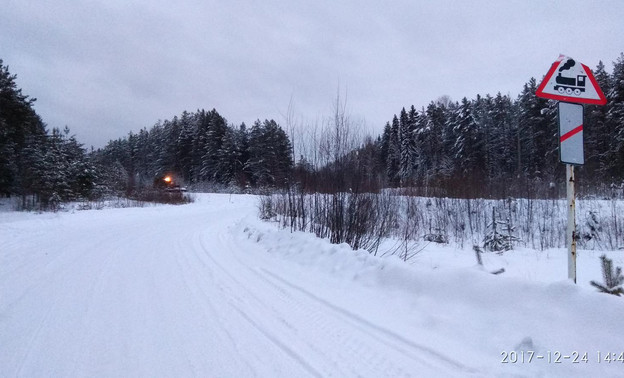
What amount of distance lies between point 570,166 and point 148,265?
6.42m

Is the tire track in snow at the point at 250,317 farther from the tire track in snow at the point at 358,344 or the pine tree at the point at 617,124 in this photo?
the pine tree at the point at 617,124

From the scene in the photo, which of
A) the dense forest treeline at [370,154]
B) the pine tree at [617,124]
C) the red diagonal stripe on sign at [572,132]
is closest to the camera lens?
the red diagonal stripe on sign at [572,132]

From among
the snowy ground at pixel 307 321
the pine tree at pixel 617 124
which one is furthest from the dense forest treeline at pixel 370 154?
the snowy ground at pixel 307 321

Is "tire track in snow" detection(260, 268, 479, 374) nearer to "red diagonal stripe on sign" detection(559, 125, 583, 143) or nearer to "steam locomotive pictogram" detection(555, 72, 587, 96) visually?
"red diagonal stripe on sign" detection(559, 125, 583, 143)

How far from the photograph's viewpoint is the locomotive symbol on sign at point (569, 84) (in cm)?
332

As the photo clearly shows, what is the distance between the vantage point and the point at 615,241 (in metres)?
8.55

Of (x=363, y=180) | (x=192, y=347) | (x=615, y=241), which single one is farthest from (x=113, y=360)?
(x=615, y=241)

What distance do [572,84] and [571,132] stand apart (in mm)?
551

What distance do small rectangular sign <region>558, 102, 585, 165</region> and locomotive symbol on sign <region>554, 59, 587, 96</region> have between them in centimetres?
14

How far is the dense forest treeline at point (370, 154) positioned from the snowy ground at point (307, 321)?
10.2ft

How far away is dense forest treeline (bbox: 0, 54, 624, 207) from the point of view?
26.3ft

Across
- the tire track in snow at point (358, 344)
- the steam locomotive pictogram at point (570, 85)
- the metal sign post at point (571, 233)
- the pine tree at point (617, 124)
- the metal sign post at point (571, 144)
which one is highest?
the pine tree at point (617, 124)

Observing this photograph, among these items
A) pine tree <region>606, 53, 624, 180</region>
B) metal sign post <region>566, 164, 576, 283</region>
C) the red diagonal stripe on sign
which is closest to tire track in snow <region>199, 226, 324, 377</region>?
metal sign post <region>566, 164, 576, 283</region>

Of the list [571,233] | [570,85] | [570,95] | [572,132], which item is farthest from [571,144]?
[571,233]
